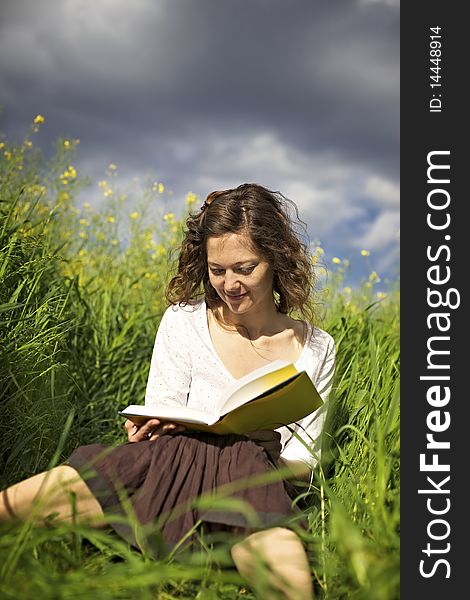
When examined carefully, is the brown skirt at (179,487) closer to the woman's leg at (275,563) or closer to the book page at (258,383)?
the woman's leg at (275,563)

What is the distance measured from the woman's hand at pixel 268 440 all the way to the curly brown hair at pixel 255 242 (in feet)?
2.22

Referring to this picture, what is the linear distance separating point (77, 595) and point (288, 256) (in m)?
1.59

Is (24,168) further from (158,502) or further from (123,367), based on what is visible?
(158,502)

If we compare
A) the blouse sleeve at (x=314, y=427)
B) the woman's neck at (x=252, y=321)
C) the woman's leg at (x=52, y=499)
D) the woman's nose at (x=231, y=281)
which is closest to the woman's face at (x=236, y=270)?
the woman's nose at (x=231, y=281)

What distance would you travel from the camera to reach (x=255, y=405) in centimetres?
205

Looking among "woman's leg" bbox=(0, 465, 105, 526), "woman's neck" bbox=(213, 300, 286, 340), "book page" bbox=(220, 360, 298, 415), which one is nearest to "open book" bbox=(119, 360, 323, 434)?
"book page" bbox=(220, 360, 298, 415)

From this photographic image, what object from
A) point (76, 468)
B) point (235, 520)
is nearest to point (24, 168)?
point (76, 468)

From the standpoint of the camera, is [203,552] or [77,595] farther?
[203,552]

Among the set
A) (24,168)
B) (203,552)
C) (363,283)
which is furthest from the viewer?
(363,283)

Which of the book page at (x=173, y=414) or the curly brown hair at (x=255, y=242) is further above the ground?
the curly brown hair at (x=255, y=242)

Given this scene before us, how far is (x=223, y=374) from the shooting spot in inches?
104

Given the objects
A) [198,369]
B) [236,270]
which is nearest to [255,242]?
[236,270]

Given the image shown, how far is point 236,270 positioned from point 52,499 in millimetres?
1029

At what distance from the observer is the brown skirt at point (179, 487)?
1969 mm
